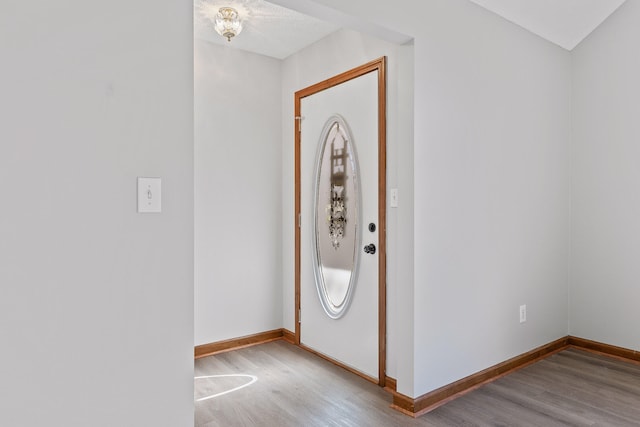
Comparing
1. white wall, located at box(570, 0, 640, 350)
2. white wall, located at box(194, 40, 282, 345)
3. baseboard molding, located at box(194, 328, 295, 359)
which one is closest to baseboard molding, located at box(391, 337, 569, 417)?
white wall, located at box(570, 0, 640, 350)

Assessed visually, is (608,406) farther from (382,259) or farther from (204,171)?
(204,171)

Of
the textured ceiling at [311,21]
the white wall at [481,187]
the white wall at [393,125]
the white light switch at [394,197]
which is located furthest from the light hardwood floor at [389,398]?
the textured ceiling at [311,21]

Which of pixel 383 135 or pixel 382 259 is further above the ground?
pixel 383 135

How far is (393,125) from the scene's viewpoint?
2520mm

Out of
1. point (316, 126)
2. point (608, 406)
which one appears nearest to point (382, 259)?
point (316, 126)

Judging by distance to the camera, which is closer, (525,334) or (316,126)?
(525,334)

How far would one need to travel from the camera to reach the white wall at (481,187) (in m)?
2.27

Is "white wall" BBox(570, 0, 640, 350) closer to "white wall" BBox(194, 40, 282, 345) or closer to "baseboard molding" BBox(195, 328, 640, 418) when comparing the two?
"baseboard molding" BBox(195, 328, 640, 418)

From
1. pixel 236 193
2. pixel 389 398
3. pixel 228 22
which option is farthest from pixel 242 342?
pixel 228 22

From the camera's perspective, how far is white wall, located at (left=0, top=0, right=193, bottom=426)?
1250 mm

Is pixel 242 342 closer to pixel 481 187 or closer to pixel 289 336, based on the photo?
pixel 289 336

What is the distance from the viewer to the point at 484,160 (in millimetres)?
2607

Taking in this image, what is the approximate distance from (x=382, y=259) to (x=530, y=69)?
171 centimetres

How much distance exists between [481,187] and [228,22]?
1893 mm
